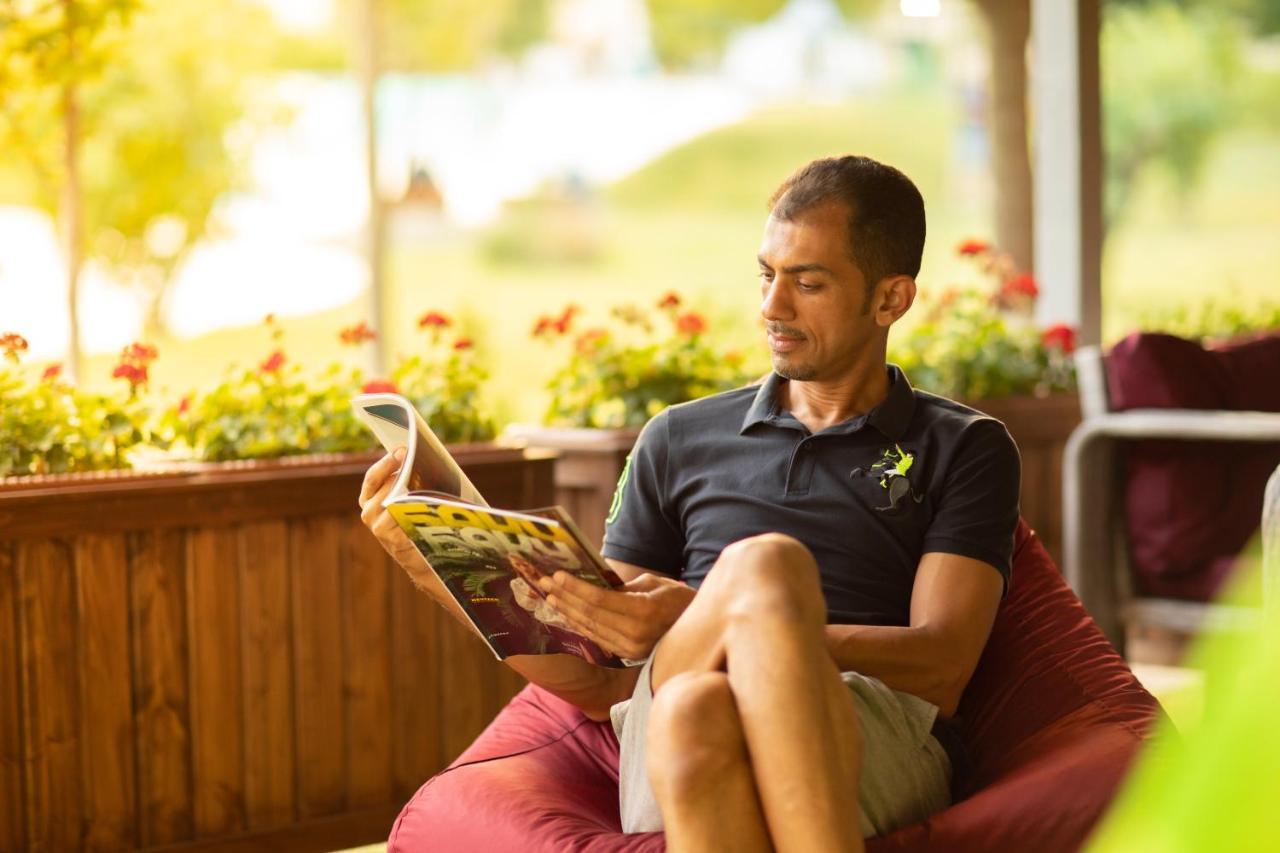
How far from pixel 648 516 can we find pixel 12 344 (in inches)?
48.3

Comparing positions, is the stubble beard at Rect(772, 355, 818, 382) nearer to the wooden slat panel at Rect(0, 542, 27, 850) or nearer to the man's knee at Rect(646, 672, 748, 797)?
the man's knee at Rect(646, 672, 748, 797)

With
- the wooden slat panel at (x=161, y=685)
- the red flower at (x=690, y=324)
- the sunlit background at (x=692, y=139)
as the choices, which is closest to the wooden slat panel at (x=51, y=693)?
the wooden slat panel at (x=161, y=685)

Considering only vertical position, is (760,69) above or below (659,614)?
above

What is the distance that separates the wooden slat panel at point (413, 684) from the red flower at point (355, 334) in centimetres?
54

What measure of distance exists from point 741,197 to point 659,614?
15.9 meters

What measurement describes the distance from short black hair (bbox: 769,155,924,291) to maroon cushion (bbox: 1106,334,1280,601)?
1.53 meters

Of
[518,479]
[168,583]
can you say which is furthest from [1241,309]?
[168,583]

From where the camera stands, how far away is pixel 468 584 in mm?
1877

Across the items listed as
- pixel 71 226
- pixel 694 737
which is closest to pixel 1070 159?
pixel 694 737

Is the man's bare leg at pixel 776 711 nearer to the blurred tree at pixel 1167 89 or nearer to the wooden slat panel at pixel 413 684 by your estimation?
the wooden slat panel at pixel 413 684

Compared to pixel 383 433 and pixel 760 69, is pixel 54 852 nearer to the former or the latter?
pixel 383 433

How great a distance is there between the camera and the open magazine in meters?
1.71

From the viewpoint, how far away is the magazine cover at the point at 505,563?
1.70 metres

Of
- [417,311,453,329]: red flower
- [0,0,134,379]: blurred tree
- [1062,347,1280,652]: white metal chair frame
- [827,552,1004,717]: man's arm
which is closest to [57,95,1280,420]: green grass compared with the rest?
[0,0,134,379]: blurred tree
